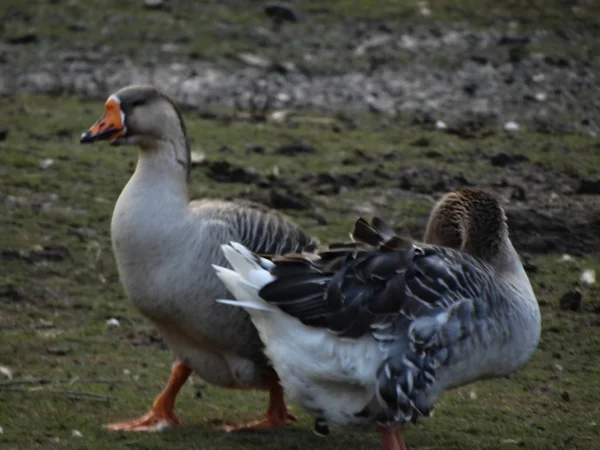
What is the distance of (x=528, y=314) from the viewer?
212 inches

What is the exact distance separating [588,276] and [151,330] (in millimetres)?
2731

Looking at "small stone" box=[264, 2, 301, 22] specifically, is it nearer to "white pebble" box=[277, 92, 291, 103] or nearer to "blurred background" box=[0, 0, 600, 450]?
"blurred background" box=[0, 0, 600, 450]

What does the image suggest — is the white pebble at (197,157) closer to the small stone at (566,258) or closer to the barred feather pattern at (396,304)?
the small stone at (566,258)

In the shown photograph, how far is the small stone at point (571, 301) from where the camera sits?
741cm

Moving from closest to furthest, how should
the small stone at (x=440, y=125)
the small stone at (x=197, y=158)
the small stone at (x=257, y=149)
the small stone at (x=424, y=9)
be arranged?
the small stone at (x=197, y=158) < the small stone at (x=257, y=149) < the small stone at (x=440, y=125) < the small stone at (x=424, y=9)

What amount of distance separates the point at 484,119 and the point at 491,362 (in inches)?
262

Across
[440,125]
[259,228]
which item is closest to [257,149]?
[440,125]

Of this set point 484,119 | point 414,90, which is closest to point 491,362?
point 484,119

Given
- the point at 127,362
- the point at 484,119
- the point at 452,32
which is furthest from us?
the point at 452,32

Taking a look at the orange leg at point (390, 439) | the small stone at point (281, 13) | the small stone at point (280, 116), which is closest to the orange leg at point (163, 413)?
the orange leg at point (390, 439)

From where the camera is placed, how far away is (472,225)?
5.82 meters

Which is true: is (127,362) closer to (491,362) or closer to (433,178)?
(491,362)

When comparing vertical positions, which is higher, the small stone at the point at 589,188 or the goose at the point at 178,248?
the goose at the point at 178,248

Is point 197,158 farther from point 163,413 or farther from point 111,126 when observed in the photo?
point 163,413
